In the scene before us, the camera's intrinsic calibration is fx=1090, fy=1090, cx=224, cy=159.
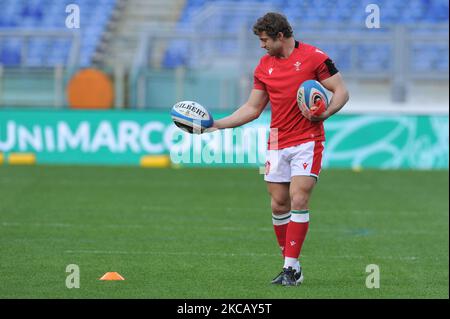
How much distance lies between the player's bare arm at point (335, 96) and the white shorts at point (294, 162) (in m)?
0.25

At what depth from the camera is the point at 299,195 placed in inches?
328

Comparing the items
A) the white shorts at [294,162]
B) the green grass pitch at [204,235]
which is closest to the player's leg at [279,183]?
the white shorts at [294,162]

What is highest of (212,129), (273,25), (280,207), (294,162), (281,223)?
(273,25)

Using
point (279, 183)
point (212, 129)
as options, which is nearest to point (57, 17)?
point (212, 129)

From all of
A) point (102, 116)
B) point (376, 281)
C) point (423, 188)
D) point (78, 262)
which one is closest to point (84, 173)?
point (102, 116)

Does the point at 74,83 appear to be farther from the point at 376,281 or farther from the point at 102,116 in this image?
the point at 376,281

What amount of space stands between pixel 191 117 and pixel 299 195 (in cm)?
103

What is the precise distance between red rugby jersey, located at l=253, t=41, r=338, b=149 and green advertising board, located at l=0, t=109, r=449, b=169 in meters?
11.8

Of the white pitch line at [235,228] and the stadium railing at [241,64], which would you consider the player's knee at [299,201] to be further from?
the stadium railing at [241,64]

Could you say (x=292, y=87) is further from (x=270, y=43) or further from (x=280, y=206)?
(x=280, y=206)

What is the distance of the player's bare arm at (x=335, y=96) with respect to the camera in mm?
8250

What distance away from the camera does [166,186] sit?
668 inches

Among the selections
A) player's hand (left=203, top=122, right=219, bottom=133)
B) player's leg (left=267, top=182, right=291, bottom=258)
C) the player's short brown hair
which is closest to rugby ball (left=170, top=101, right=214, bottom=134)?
player's hand (left=203, top=122, right=219, bottom=133)

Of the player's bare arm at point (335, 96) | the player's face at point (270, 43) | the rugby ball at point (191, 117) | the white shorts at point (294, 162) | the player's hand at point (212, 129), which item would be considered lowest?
the white shorts at point (294, 162)
